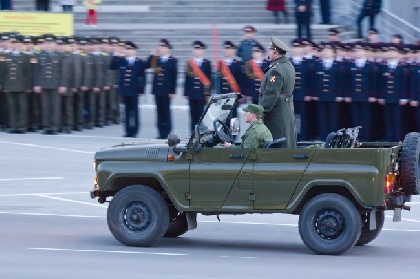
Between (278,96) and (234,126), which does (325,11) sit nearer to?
(278,96)

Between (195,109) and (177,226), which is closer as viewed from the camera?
(177,226)

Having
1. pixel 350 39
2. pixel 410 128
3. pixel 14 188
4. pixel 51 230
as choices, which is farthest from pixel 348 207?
→ pixel 350 39

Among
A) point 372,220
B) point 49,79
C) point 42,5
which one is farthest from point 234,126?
point 42,5

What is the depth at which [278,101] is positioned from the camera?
574 inches

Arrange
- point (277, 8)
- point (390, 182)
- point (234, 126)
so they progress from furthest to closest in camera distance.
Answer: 1. point (277, 8)
2. point (234, 126)
3. point (390, 182)

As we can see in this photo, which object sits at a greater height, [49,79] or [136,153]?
[136,153]

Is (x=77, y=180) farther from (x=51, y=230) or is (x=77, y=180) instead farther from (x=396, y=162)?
(x=396, y=162)

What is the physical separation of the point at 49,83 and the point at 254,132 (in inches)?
493

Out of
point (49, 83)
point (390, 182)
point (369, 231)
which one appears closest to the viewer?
point (390, 182)

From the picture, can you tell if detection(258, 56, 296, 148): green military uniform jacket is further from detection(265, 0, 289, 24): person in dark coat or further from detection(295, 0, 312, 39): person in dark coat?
detection(265, 0, 289, 24): person in dark coat

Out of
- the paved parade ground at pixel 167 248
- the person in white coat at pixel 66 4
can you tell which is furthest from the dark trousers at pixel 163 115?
the person in white coat at pixel 66 4

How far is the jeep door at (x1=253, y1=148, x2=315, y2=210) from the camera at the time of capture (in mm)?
13500

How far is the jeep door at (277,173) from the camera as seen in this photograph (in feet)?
44.3

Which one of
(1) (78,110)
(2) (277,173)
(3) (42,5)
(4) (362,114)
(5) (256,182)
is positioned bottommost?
(1) (78,110)
